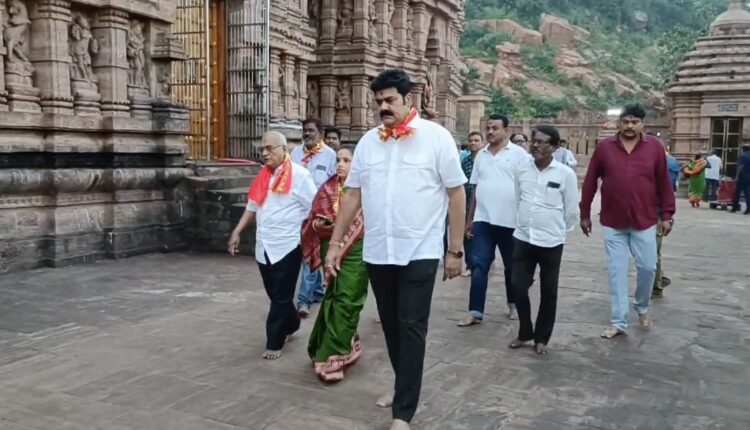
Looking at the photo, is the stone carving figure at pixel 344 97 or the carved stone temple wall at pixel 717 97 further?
the carved stone temple wall at pixel 717 97

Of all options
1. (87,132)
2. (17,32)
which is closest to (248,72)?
(87,132)

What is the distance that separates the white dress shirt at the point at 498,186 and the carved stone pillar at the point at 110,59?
4960 mm

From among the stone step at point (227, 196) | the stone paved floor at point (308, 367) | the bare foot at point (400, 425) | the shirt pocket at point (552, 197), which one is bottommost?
the stone paved floor at point (308, 367)

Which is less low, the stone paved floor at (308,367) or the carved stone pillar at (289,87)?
the carved stone pillar at (289,87)

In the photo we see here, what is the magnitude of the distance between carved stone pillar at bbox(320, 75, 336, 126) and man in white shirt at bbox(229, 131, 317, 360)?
10422 millimetres

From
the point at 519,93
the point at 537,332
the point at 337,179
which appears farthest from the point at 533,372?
the point at 519,93

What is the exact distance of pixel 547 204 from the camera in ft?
17.3

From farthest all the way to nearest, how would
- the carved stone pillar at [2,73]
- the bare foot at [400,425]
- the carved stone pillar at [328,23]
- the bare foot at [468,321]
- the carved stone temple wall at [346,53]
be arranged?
the carved stone pillar at [328,23] → the carved stone temple wall at [346,53] → the carved stone pillar at [2,73] → the bare foot at [468,321] → the bare foot at [400,425]

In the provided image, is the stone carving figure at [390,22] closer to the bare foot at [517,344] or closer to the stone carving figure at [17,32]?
the stone carving figure at [17,32]

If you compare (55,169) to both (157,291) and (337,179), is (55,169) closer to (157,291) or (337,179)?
(157,291)

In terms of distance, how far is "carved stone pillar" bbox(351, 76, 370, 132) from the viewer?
1548cm

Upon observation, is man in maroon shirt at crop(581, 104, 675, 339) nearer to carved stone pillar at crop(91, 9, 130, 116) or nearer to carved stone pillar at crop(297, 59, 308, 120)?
carved stone pillar at crop(91, 9, 130, 116)

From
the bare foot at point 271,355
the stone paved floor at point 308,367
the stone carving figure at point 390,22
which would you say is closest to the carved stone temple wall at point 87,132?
the stone paved floor at point 308,367

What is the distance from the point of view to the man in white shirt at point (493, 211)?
5.96 metres
